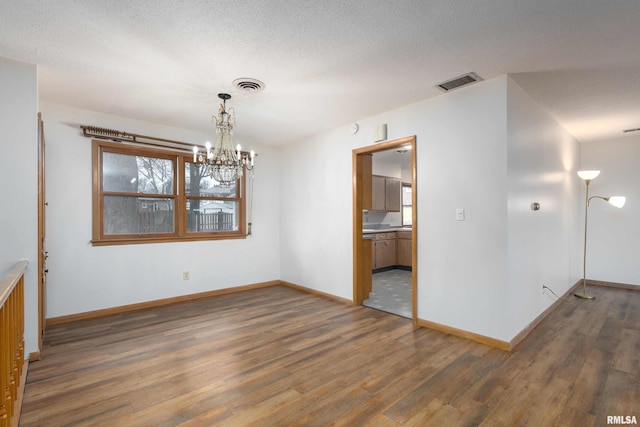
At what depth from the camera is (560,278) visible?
4168 millimetres

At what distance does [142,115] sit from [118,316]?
2.46 metres

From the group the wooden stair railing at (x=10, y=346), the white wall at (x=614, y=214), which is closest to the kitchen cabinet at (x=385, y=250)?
the white wall at (x=614, y=214)

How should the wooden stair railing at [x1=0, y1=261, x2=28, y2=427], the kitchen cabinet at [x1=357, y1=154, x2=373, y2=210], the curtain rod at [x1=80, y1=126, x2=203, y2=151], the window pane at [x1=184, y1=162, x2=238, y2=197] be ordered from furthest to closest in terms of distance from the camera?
the window pane at [x1=184, y1=162, x2=238, y2=197]
the kitchen cabinet at [x1=357, y1=154, x2=373, y2=210]
the curtain rod at [x1=80, y1=126, x2=203, y2=151]
the wooden stair railing at [x1=0, y1=261, x2=28, y2=427]

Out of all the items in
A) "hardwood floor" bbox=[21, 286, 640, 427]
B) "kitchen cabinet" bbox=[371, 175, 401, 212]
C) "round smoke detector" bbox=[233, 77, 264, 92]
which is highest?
"round smoke detector" bbox=[233, 77, 264, 92]

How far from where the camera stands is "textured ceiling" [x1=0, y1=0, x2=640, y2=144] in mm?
1893

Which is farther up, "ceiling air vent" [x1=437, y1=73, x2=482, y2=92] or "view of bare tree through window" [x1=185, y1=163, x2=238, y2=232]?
"ceiling air vent" [x1=437, y1=73, x2=482, y2=92]

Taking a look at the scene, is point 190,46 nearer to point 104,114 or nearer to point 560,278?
point 104,114

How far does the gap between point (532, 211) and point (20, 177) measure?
4704mm

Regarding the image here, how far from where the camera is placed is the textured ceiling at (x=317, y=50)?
1893mm

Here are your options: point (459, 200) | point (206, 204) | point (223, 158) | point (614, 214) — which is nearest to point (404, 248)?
point (614, 214)

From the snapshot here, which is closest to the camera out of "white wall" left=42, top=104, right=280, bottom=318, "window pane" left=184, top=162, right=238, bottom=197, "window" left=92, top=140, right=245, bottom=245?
"white wall" left=42, top=104, right=280, bottom=318

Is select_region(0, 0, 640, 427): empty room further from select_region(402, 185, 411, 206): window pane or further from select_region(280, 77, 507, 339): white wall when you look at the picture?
select_region(402, 185, 411, 206): window pane

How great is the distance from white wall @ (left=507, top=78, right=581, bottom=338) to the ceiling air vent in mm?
330

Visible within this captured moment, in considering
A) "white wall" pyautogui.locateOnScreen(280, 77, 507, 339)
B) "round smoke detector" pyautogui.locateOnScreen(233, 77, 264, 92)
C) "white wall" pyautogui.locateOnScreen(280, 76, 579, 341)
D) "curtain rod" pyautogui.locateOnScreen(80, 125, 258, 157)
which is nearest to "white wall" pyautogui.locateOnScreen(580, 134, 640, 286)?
"white wall" pyautogui.locateOnScreen(280, 76, 579, 341)
